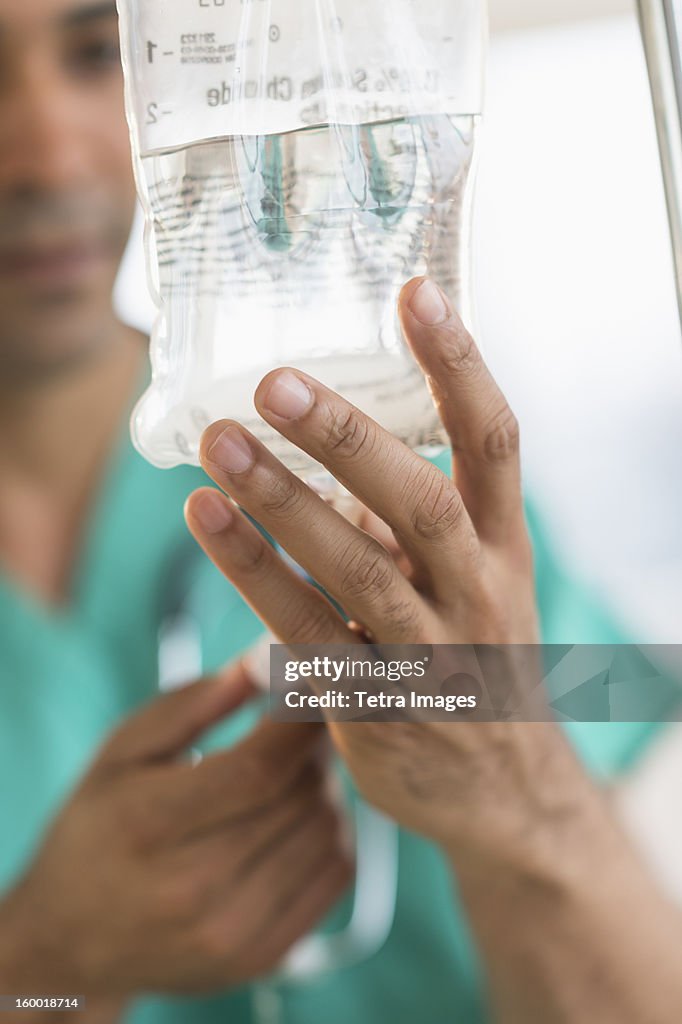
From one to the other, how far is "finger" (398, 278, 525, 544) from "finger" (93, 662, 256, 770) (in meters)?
0.14

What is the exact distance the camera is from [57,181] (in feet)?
1.57

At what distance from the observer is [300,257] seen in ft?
0.77

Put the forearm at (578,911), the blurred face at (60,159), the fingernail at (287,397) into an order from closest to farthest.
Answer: the fingernail at (287,397), the forearm at (578,911), the blurred face at (60,159)

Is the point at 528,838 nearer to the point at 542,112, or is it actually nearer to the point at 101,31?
the point at 542,112

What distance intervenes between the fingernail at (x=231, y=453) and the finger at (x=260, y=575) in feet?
0.12

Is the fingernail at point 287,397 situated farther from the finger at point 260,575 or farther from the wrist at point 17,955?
the wrist at point 17,955

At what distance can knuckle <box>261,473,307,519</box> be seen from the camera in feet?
0.73

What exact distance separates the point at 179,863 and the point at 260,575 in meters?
0.19

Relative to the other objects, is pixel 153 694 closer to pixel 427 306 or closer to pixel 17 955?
pixel 17 955

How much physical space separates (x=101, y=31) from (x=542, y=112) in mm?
216

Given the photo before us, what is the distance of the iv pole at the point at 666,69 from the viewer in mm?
224

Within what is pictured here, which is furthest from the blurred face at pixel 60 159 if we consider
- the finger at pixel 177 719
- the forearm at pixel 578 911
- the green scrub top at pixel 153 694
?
the forearm at pixel 578 911

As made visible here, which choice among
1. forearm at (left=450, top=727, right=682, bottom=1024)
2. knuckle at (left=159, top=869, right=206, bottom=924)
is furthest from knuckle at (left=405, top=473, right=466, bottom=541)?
knuckle at (left=159, top=869, right=206, bottom=924)

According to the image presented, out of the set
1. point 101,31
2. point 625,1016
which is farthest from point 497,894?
point 101,31
